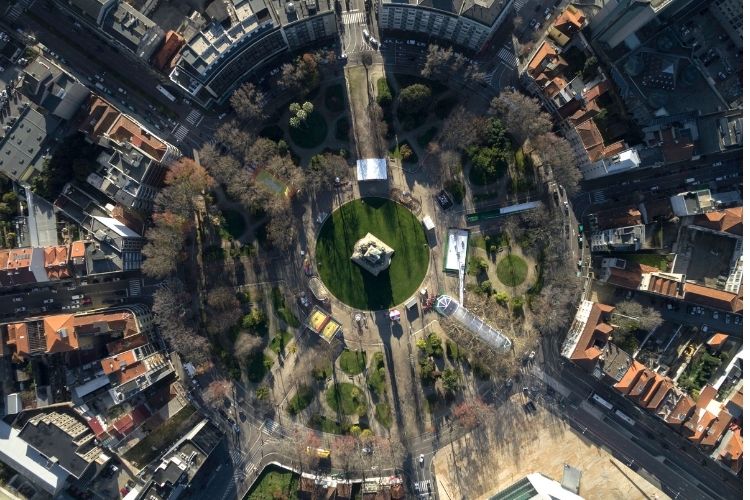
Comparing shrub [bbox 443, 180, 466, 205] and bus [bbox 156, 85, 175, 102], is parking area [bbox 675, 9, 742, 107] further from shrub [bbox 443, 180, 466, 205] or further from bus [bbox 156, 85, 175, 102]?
bus [bbox 156, 85, 175, 102]

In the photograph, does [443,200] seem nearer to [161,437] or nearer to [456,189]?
[456,189]

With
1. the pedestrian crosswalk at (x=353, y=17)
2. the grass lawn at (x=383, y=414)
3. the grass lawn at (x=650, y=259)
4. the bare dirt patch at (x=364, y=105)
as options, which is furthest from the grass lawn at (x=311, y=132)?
the grass lawn at (x=650, y=259)

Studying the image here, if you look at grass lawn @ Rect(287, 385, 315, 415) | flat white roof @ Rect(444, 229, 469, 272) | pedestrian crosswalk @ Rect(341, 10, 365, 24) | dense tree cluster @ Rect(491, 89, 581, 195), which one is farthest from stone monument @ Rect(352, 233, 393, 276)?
pedestrian crosswalk @ Rect(341, 10, 365, 24)

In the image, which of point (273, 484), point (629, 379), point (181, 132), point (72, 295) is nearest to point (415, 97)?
point (181, 132)

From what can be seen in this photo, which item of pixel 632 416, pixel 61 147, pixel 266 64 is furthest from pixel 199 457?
pixel 632 416

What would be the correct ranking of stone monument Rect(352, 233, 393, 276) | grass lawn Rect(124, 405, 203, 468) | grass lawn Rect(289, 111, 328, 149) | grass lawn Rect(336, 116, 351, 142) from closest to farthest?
stone monument Rect(352, 233, 393, 276), grass lawn Rect(336, 116, 351, 142), grass lawn Rect(289, 111, 328, 149), grass lawn Rect(124, 405, 203, 468)

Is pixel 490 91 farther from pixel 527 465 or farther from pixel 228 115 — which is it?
pixel 527 465
